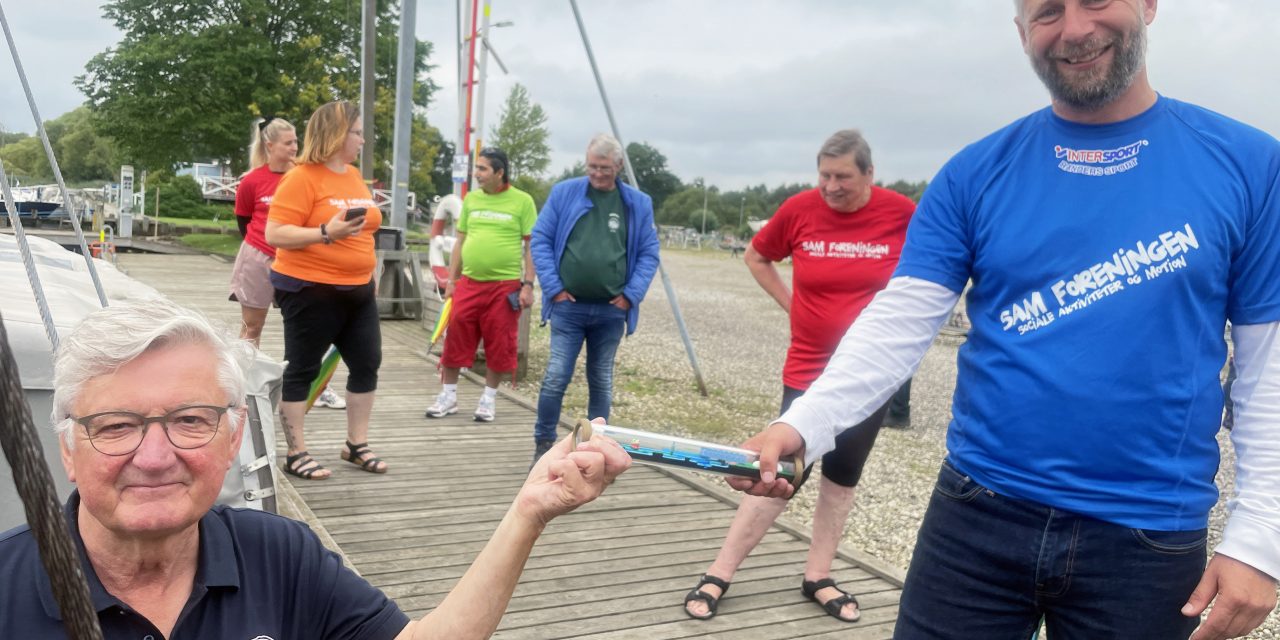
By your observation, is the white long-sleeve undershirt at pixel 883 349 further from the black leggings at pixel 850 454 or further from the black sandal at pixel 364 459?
the black sandal at pixel 364 459

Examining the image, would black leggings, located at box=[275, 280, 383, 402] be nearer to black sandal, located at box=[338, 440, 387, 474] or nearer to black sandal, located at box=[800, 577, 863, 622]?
black sandal, located at box=[338, 440, 387, 474]

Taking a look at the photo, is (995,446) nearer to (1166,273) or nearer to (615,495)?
(1166,273)

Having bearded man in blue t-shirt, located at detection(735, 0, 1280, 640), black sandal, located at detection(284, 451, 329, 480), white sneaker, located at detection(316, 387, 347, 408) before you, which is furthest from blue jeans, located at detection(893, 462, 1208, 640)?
white sneaker, located at detection(316, 387, 347, 408)

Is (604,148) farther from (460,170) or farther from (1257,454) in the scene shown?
(460,170)

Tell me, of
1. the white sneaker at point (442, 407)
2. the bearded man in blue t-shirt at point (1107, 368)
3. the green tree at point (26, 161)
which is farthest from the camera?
the white sneaker at point (442, 407)

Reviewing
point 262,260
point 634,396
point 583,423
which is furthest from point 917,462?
→ point 583,423

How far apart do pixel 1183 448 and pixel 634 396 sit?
7397mm

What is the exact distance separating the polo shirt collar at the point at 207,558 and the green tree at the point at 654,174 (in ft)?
322

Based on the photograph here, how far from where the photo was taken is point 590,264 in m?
5.05

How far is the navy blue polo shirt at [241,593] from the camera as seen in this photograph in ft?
4.73

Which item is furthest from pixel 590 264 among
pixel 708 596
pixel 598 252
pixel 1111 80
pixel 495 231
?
pixel 1111 80

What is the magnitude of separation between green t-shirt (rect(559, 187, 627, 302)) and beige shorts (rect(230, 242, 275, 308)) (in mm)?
2034

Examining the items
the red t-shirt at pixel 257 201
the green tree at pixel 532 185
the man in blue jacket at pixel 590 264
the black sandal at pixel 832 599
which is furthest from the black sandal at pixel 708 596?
the green tree at pixel 532 185

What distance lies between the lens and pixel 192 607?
1555mm
